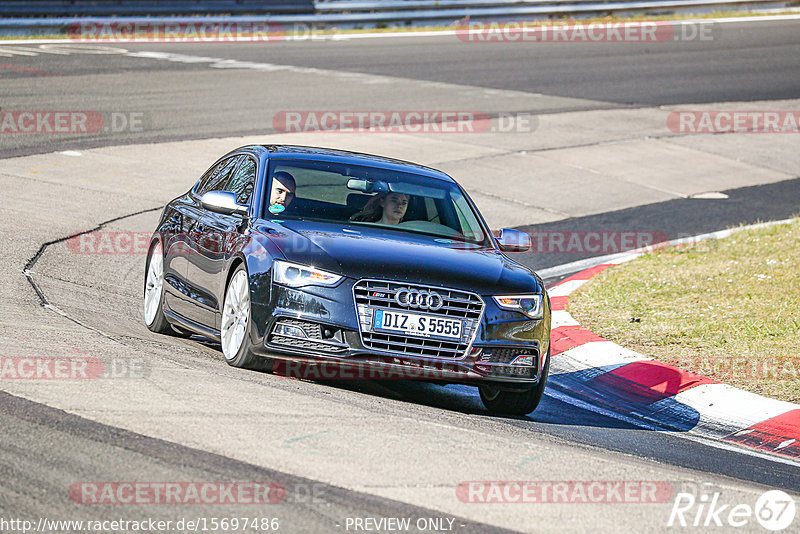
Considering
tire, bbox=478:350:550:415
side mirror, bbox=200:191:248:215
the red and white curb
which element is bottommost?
the red and white curb

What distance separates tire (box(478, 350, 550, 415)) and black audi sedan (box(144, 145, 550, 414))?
0.01 m

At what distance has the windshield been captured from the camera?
833cm

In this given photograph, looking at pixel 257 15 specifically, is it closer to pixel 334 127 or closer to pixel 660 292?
pixel 334 127

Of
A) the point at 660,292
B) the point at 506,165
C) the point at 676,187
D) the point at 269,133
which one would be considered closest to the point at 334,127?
the point at 269,133

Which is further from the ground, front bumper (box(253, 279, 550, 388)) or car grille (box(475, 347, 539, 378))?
front bumper (box(253, 279, 550, 388))

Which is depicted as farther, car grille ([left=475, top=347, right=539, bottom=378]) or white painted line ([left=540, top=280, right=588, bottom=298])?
white painted line ([left=540, top=280, right=588, bottom=298])

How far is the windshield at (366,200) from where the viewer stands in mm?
8328

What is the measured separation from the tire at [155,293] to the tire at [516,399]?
2696mm
